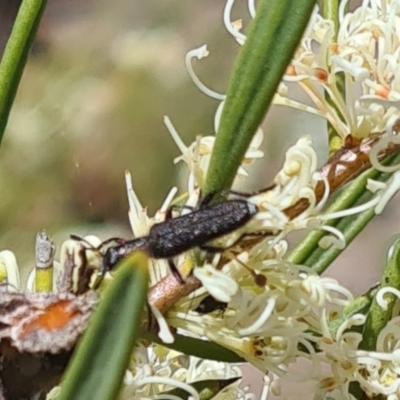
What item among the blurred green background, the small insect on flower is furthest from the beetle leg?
the blurred green background

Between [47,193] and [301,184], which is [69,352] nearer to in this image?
[301,184]

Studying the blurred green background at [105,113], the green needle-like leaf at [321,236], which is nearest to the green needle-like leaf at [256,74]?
the green needle-like leaf at [321,236]

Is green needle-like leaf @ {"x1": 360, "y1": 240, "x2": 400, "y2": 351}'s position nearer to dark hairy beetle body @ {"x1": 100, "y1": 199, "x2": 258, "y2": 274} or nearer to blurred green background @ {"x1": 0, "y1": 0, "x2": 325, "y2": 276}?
dark hairy beetle body @ {"x1": 100, "y1": 199, "x2": 258, "y2": 274}

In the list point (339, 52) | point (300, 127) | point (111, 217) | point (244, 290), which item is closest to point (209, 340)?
point (244, 290)

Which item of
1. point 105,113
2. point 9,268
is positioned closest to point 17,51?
point 9,268

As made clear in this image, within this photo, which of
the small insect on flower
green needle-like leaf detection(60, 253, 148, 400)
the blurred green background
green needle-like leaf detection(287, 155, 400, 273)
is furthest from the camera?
the blurred green background

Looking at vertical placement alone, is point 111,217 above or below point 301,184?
below

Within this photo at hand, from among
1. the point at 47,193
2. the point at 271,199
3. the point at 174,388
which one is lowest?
the point at 47,193

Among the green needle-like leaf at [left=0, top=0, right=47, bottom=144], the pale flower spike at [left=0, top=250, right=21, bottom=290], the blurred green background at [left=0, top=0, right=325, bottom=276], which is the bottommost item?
the blurred green background at [left=0, top=0, right=325, bottom=276]
